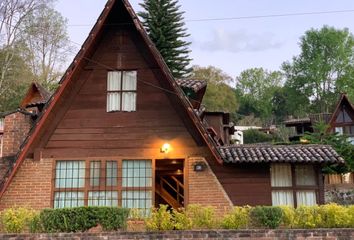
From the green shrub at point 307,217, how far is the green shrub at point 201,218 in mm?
1835

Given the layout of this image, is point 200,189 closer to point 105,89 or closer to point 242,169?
point 242,169

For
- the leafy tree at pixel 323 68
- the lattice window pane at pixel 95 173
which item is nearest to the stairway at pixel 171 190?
the lattice window pane at pixel 95 173

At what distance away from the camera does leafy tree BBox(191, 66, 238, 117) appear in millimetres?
52000

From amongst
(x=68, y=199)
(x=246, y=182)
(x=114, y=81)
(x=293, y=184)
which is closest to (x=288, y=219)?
(x=246, y=182)

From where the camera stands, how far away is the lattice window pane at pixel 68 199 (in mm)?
12281

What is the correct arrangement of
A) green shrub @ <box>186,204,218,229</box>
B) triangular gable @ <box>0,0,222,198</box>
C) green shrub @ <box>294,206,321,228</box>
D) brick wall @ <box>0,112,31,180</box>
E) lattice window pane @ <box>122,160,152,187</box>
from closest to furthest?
green shrub @ <box>294,206,321,228</box>
green shrub @ <box>186,204,218,229</box>
triangular gable @ <box>0,0,222,198</box>
lattice window pane @ <box>122,160,152,187</box>
brick wall @ <box>0,112,31,180</box>

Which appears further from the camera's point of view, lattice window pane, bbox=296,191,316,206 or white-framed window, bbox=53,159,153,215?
lattice window pane, bbox=296,191,316,206

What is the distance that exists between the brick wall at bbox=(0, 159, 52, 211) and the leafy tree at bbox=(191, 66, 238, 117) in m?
39.2

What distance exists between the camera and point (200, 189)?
12.3m

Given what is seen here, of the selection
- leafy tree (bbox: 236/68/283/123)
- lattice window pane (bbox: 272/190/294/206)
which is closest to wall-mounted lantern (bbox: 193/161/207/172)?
lattice window pane (bbox: 272/190/294/206)

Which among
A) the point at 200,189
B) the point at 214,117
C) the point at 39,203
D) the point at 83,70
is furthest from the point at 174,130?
the point at 214,117

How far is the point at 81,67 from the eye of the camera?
13.0m

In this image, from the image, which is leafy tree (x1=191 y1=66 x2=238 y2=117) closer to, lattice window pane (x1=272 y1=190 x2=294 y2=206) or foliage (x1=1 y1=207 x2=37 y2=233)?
lattice window pane (x1=272 y1=190 x2=294 y2=206)

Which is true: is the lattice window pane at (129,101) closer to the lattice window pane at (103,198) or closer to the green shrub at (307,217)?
the lattice window pane at (103,198)
